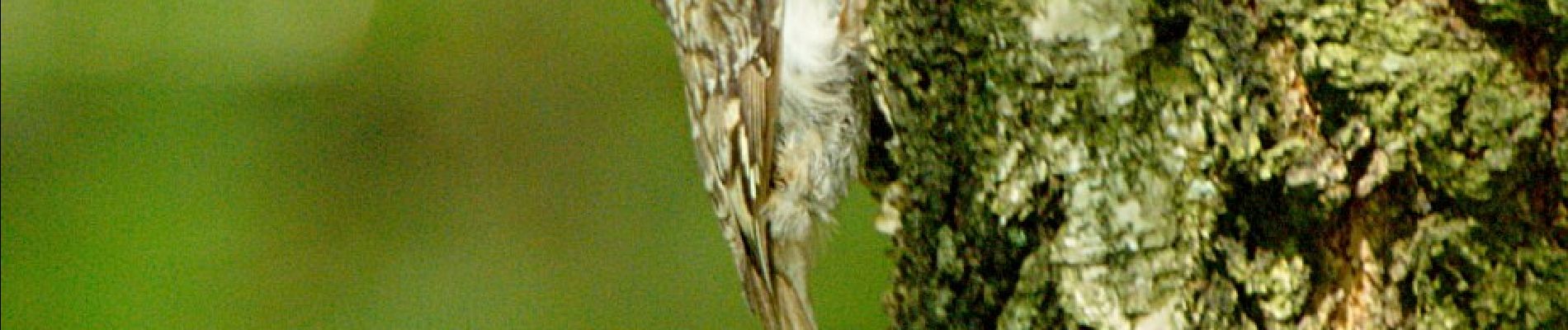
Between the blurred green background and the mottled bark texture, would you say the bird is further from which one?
the blurred green background

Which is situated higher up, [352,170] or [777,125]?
[352,170]

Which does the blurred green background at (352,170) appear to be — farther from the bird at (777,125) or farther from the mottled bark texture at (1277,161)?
the mottled bark texture at (1277,161)

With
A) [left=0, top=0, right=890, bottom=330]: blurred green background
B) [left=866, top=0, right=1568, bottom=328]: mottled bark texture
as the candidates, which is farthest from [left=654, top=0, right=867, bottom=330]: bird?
[left=0, top=0, right=890, bottom=330]: blurred green background

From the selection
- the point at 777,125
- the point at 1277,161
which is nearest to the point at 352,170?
the point at 777,125

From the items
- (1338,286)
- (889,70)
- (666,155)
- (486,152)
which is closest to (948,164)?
(889,70)

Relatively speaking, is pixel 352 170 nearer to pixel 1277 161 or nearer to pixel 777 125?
pixel 777 125
